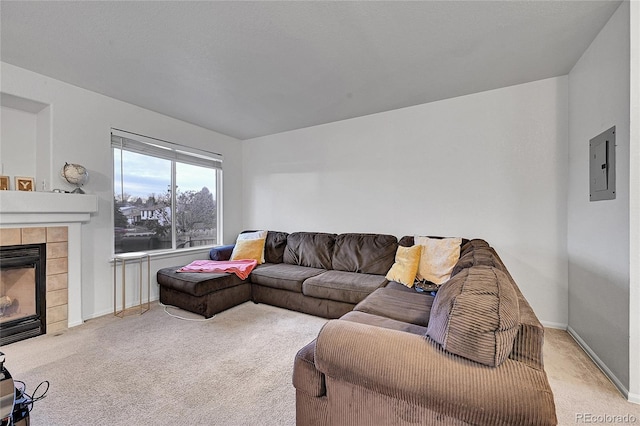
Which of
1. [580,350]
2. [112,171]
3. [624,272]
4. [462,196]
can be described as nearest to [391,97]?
[462,196]

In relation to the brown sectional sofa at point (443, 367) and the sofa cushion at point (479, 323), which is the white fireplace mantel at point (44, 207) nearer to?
the brown sectional sofa at point (443, 367)

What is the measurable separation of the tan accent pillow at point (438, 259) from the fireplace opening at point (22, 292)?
3.72 metres

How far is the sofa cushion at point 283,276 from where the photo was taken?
319 cm

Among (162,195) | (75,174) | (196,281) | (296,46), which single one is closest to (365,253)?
(196,281)

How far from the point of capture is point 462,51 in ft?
7.44

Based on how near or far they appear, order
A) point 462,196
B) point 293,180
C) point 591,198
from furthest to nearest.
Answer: point 293,180 < point 462,196 < point 591,198

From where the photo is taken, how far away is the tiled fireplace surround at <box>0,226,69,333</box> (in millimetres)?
2611

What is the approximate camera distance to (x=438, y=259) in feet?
9.00

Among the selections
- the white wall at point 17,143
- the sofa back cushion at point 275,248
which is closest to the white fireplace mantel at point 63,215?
the white wall at point 17,143

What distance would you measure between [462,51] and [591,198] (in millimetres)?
1589

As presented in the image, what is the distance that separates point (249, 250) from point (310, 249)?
91cm
